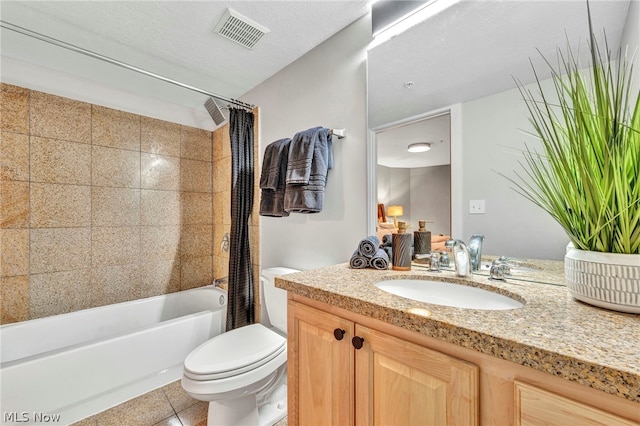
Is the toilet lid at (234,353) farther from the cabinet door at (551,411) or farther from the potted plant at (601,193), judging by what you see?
the potted plant at (601,193)

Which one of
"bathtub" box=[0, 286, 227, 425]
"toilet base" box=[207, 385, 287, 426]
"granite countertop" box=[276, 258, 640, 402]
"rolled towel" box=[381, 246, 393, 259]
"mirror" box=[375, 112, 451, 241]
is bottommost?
"toilet base" box=[207, 385, 287, 426]

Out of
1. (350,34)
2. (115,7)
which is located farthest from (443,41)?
(115,7)

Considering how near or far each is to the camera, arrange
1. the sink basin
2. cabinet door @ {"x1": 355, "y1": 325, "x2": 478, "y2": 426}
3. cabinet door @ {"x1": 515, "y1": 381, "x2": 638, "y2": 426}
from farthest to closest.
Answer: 1. the sink basin
2. cabinet door @ {"x1": 355, "y1": 325, "x2": 478, "y2": 426}
3. cabinet door @ {"x1": 515, "y1": 381, "x2": 638, "y2": 426}

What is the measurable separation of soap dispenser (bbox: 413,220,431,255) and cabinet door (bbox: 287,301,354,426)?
60 cm

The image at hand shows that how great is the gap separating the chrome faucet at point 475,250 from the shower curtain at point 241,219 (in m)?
1.55

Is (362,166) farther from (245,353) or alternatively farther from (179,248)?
(179,248)

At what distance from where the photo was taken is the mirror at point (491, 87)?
84cm

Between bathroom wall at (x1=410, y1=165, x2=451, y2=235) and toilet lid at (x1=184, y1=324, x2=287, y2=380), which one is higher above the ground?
bathroom wall at (x1=410, y1=165, x2=451, y2=235)

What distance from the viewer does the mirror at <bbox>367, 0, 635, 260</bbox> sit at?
840mm

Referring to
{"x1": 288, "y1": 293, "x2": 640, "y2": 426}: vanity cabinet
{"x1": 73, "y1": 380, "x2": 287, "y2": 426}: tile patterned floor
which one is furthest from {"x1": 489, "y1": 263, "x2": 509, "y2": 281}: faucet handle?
{"x1": 73, "y1": 380, "x2": 287, "y2": 426}: tile patterned floor

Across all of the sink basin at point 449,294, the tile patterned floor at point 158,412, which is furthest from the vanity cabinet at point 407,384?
the tile patterned floor at point 158,412

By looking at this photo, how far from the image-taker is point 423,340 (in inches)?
22.8

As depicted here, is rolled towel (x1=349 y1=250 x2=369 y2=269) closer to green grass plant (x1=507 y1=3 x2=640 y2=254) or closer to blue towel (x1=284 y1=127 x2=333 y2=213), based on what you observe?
blue towel (x1=284 y1=127 x2=333 y2=213)

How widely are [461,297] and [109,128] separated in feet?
9.02
